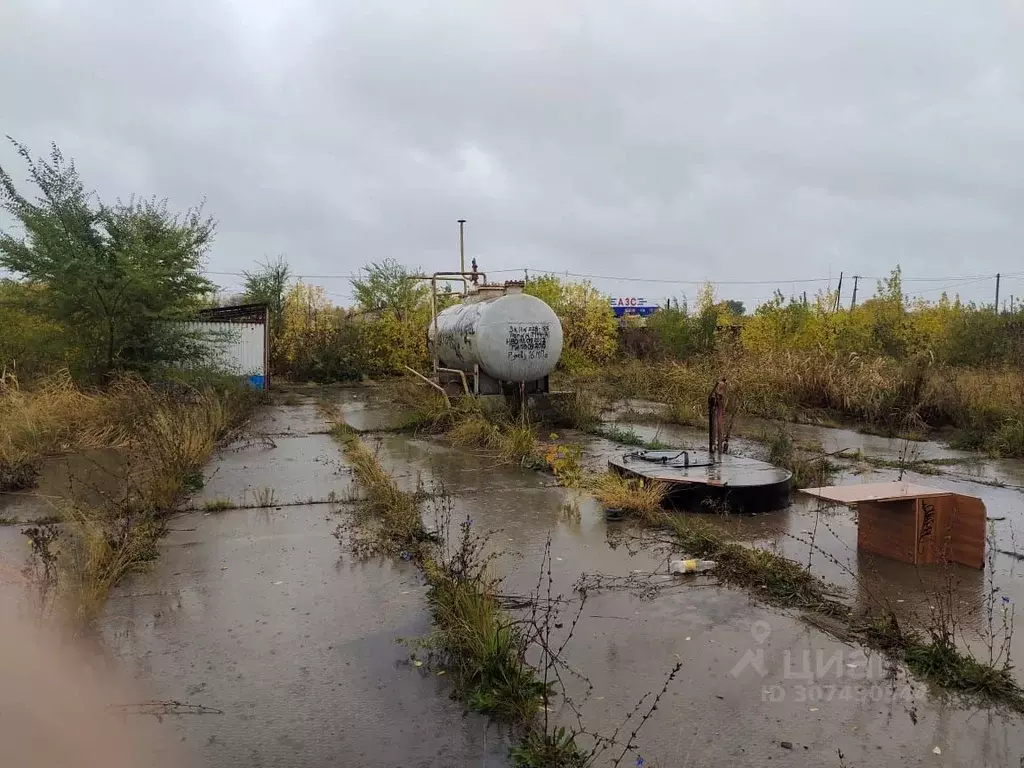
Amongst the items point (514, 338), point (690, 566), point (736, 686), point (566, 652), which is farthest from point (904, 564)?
point (514, 338)

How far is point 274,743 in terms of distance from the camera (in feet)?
9.54

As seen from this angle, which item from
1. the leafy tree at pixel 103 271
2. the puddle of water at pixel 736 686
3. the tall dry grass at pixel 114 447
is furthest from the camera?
the leafy tree at pixel 103 271

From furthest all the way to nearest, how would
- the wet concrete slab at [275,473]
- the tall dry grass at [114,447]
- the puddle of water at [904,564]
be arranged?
the wet concrete slab at [275,473] → the tall dry grass at [114,447] → the puddle of water at [904,564]

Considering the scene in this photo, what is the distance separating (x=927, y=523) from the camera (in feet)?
15.9

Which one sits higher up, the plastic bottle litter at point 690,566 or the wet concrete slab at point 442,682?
the plastic bottle litter at point 690,566

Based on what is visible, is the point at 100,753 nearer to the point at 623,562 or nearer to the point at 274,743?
the point at 274,743

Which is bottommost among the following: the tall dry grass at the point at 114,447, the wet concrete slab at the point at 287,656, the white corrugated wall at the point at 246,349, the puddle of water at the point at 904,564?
the wet concrete slab at the point at 287,656

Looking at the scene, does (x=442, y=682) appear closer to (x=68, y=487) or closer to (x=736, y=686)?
(x=736, y=686)

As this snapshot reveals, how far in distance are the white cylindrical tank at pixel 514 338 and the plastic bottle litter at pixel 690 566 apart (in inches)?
249

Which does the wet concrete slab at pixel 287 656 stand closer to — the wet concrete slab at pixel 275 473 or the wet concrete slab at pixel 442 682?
the wet concrete slab at pixel 442 682

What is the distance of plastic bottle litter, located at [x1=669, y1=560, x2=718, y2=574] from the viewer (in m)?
4.71

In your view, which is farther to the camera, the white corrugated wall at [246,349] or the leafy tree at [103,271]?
the white corrugated wall at [246,349]

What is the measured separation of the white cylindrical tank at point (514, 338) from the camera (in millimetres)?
10766

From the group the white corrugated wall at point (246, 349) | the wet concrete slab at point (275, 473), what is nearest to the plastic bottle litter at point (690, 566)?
the wet concrete slab at point (275, 473)
